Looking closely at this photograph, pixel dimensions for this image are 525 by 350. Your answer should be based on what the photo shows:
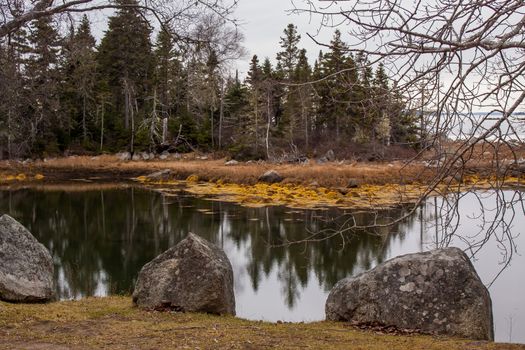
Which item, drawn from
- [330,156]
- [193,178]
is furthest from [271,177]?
[330,156]

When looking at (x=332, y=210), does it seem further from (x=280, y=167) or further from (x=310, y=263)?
(x=280, y=167)

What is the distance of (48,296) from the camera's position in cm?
1017

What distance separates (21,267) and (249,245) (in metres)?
10.8

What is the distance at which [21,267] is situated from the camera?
9945mm

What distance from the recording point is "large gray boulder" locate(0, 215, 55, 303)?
9664 mm

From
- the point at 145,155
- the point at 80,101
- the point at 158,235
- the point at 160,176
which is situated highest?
the point at 80,101

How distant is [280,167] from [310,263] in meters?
24.9

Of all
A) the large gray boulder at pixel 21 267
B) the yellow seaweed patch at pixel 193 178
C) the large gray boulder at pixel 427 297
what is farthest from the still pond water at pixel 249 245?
the yellow seaweed patch at pixel 193 178

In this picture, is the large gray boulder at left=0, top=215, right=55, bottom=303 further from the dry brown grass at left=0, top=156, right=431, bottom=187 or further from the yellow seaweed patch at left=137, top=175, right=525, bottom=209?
the dry brown grass at left=0, top=156, right=431, bottom=187

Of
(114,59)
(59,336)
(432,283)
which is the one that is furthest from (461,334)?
(114,59)

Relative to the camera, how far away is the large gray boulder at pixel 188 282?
30.6 ft

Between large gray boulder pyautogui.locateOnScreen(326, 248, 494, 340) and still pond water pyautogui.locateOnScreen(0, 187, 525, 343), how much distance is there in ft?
2.16

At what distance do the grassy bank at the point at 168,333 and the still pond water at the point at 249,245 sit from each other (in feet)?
4.66

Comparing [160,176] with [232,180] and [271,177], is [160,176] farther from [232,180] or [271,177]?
[271,177]
